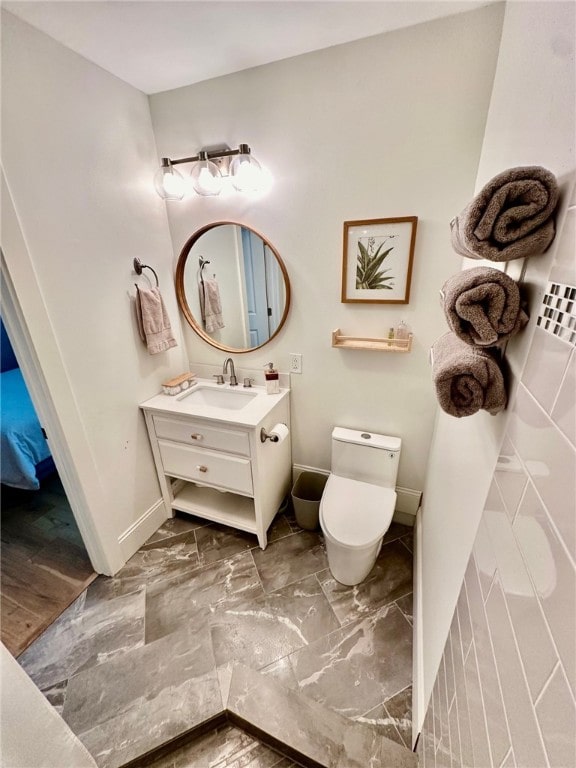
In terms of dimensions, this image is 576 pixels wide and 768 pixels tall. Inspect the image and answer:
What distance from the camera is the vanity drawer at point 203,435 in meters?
1.55

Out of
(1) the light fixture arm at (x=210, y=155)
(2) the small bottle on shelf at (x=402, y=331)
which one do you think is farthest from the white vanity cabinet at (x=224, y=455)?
(1) the light fixture arm at (x=210, y=155)

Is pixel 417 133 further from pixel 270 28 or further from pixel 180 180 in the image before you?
pixel 180 180

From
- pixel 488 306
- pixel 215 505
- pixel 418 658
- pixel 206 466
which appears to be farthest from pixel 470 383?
pixel 215 505

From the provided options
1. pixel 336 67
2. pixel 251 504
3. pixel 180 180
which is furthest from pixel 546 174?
pixel 251 504

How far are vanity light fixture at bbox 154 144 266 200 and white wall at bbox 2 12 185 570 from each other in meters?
0.13

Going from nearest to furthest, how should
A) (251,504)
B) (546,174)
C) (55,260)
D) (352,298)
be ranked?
(546,174) → (55,260) → (352,298) → (251,504)

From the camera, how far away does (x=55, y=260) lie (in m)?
1.21

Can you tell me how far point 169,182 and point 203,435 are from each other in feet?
4.34

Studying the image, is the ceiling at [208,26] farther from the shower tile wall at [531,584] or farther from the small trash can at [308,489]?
the small trash can at [308,489]

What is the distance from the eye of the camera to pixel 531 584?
1.35 ft

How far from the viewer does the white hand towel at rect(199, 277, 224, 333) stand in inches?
73.2

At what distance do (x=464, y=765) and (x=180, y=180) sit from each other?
2249 millimetres

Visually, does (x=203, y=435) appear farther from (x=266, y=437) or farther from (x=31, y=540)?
(x=31, y=540)

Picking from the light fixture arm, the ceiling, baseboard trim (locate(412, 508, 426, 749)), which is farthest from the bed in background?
baseboard trim (locate(412, 508, 426, 749))
